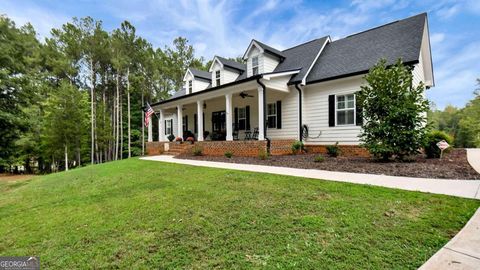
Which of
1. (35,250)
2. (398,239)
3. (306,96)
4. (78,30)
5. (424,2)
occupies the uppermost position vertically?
(78,30)

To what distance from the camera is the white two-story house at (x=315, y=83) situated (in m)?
9.83

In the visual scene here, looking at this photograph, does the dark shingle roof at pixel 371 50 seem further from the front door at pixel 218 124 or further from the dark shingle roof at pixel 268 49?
the front door at pixel 218 124

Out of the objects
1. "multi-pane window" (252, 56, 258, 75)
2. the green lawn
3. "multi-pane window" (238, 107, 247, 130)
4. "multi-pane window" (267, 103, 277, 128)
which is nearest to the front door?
"multi-pane window" (238, 107, 247, 130)

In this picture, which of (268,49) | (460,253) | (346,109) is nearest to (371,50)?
(346,109)

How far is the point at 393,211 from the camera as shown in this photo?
3188 mm

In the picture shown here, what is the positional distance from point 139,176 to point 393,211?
664cm

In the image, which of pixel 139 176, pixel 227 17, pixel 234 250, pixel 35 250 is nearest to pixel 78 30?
pixel 227 17

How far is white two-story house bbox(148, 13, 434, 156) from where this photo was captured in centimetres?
983

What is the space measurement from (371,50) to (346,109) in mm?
3270

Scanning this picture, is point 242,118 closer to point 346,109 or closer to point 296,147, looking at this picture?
point 296,147

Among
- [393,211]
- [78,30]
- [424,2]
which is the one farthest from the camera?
[78,30]

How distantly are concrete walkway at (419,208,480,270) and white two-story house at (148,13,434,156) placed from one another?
718cm

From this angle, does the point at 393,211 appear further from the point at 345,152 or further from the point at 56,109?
the point at 56,109

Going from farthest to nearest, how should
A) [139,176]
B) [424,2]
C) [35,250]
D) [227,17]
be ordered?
[227,17], [424,2], [139,176], [35,250]
